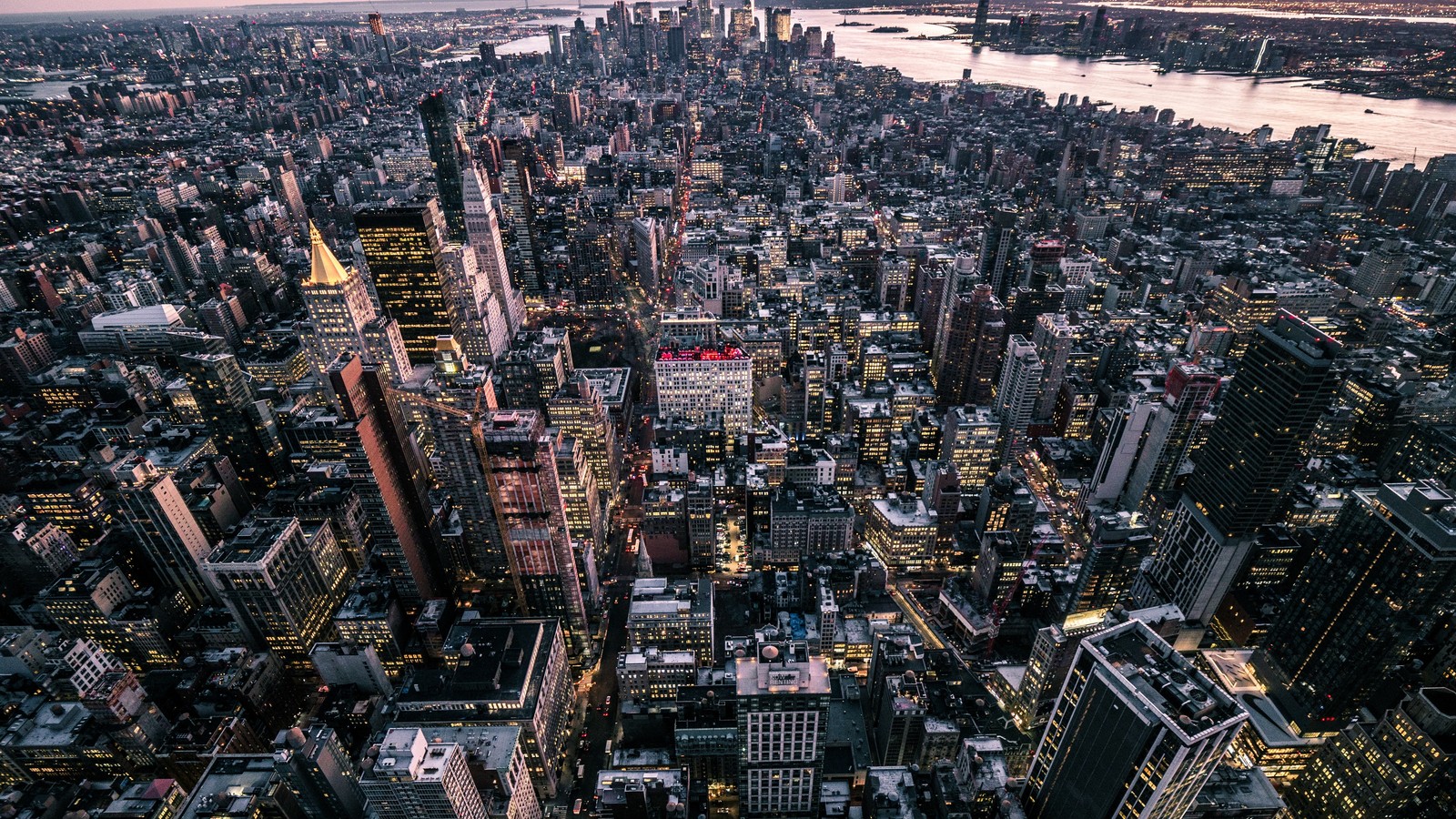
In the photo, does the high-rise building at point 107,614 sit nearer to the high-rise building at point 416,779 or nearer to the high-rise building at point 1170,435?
the high-rise building at point 416,779

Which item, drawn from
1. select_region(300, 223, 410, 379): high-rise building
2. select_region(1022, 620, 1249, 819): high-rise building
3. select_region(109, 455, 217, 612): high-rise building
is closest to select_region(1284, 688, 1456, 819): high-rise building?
select_region(1022, 620, 1249, 819): high-rise building

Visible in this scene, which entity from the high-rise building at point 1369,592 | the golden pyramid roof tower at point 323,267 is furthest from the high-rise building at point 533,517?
the high-rise building at point 1369,592

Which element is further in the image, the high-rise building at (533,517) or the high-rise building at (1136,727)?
the high-rise building at (533,517)

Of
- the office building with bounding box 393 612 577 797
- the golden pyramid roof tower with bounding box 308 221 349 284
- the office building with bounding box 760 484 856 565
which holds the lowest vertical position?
the office building with bounding box 760 484 856 565

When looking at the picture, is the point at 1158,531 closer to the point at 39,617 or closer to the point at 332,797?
the point at 332,797

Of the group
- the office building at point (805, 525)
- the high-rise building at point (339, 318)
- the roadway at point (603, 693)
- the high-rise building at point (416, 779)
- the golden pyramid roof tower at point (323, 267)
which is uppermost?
the golden pyramid roof tower at point (323, 267)

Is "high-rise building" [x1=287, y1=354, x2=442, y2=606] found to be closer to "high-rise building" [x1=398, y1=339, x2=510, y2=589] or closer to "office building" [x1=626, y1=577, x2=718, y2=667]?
"high-rise building" [x1=398, y1=339, x2=510, y2=589]

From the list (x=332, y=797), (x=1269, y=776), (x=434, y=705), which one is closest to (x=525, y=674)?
(x=434, y=705)
